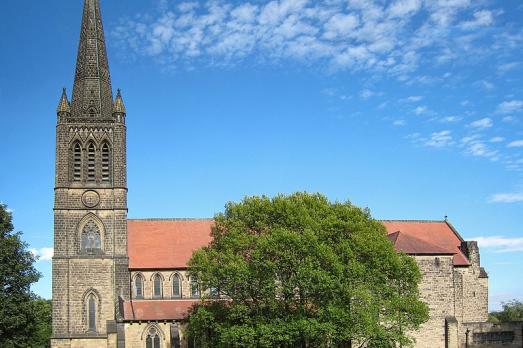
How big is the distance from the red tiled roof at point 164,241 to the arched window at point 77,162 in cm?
601

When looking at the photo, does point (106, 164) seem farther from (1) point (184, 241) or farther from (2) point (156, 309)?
(2) point (156, 309)

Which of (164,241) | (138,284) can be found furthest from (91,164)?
(138,284)

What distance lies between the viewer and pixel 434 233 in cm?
5688

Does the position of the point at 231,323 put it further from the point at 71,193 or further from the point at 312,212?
the point at 71,193

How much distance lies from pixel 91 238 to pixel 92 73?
12.6m

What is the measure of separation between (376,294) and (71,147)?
2453 cm

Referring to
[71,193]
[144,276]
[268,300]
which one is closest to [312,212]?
[268,300]

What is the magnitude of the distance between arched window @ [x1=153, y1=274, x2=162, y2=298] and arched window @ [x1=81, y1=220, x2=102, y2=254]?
15.8 feet

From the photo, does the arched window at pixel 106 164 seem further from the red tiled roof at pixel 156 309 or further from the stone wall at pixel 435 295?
the stone wall at pixel 435 295

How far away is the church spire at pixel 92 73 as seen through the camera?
50.6 m

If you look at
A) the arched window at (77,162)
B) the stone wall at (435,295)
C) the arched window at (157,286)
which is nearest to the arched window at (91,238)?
the arched window at (77,162)

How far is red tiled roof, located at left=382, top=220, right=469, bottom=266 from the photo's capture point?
5416 cm

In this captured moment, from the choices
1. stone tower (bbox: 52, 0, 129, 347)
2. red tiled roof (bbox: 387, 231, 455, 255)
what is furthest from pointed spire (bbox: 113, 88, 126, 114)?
red tiled roof (bbox: 387, 231, 455, 255)

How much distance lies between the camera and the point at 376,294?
40.5 meters
